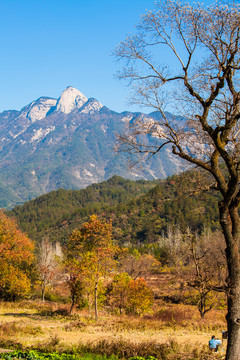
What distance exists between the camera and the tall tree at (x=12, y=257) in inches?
1157

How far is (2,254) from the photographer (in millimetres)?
29609

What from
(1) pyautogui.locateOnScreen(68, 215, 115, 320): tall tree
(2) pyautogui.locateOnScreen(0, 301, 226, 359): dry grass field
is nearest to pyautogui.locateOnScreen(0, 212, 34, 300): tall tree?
(2) pyautogui.locateOnScreen(0, 301, 226, 359): dry grass field

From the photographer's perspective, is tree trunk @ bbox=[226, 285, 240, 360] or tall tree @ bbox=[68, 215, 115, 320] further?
tall tree @ bbox=[68, 215, 115, 320]

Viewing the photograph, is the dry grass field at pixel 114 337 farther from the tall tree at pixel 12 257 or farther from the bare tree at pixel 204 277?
the tall tree at pixel 12 257

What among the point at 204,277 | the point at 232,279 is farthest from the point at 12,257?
the point at 232,279

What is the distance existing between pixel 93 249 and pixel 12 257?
398 inches

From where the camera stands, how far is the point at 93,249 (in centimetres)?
2380

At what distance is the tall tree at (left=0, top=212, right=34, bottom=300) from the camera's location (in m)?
29.4

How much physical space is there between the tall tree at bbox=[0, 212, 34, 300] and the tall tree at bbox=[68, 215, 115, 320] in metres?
8.58

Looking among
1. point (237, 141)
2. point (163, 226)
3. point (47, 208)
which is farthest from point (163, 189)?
point (237, 141)

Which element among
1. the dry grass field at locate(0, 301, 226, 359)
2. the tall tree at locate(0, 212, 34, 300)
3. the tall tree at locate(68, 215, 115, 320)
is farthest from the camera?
the tall tree at locate(0, 212, 34, 300)

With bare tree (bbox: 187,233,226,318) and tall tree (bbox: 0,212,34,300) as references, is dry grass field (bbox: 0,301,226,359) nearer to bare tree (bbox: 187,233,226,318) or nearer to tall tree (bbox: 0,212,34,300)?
bare tree (bbox: 187,233,226,318)

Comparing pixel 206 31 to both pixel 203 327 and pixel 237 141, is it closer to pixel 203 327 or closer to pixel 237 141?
pixel 237 141

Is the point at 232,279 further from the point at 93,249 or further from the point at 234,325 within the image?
the point at 93,249
